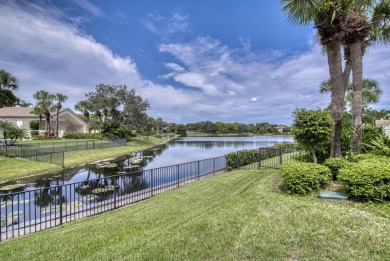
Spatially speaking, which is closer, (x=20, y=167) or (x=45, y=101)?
(x=20, y=167)

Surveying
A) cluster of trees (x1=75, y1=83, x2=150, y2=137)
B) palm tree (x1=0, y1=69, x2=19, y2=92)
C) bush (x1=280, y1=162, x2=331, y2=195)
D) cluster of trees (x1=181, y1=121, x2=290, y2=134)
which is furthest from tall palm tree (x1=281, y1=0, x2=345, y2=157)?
cluster of trees (x1=181, y1=121, x2=290, y2=134)

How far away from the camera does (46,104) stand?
127ft

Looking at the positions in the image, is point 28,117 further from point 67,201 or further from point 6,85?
point 67,201

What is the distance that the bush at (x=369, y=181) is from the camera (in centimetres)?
431

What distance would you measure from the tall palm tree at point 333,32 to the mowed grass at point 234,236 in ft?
12.6

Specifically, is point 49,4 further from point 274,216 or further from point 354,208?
point 354,208

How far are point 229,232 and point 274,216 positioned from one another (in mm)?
1010

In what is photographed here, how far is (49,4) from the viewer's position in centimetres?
988

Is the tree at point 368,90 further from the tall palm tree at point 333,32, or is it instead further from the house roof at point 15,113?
the house roof at point 15,113

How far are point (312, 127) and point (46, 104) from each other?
42.8m

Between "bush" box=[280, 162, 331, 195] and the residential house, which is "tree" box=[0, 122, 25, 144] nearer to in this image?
"bush" box=[280, 162, 331, 195]

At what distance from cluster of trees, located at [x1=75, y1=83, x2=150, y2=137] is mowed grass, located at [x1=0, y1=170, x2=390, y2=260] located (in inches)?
1438

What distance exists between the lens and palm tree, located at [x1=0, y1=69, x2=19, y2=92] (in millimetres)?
24533

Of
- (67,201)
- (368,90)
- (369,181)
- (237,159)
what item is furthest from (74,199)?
(368,90)
